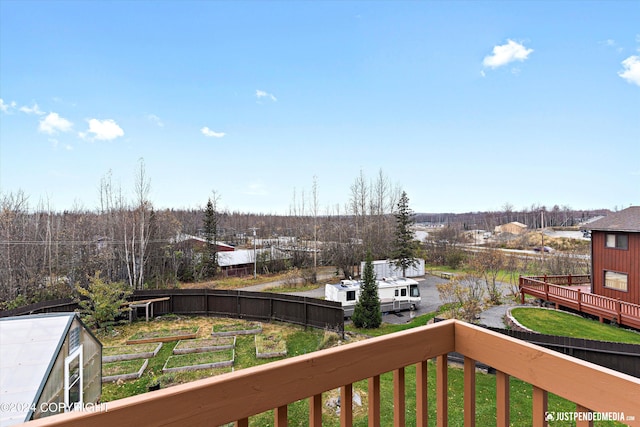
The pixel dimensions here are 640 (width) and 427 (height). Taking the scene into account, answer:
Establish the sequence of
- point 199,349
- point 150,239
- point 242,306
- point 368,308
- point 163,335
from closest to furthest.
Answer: point 199,349, point 163,335, point 368,308, point 242,306, point 150,239

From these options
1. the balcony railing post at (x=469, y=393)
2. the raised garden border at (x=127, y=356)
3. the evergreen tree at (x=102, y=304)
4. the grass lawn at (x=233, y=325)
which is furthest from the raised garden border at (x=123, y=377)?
the balcony railing post at (x=469, y=393)

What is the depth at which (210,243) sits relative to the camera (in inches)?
712

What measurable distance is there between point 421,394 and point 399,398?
11 cm

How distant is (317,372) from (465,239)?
27.6 meters

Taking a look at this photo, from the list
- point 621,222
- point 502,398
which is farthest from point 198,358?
point 621,222

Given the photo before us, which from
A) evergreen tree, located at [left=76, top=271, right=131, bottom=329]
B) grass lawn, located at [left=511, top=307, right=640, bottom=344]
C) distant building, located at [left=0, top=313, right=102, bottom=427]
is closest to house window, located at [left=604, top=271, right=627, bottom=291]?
grass lawn, located at [left=511, top=307, right=640, bottom=344]

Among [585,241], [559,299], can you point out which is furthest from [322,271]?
[585,241]

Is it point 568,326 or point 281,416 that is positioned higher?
point 281,416

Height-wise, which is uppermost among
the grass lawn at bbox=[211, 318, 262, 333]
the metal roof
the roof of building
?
the roof of building

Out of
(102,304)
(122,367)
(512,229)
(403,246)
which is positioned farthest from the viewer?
(512,229)

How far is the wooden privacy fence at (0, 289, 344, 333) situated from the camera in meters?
8.61

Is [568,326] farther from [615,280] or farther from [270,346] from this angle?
[270,346]

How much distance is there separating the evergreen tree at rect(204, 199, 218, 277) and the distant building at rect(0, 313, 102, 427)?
44.0 ft

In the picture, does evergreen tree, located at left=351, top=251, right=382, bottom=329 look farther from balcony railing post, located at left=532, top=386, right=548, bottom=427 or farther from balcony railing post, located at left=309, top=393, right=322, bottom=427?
balcony railing post, located at left=309, top=393, right=322, bottom=427
